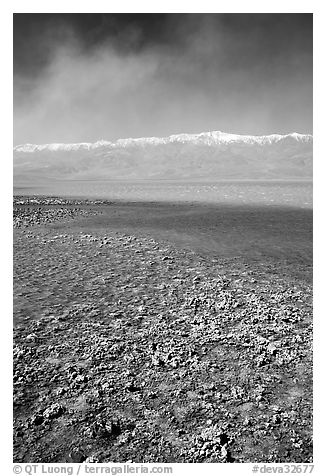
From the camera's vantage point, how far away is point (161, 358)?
732 centimetres

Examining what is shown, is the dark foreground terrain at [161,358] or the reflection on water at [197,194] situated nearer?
the dark foreground terrain at [161,358]

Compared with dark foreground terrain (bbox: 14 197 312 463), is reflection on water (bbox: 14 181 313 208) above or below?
above

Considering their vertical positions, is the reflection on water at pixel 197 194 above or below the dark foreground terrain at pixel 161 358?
above

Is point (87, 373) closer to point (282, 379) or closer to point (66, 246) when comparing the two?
point (282, 379)

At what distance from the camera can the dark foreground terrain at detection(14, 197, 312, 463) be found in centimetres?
519

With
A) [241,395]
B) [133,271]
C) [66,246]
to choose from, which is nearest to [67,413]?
[241,395]

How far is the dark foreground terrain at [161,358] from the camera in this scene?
17.0 ft

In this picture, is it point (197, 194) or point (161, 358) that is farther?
point (197, 194)

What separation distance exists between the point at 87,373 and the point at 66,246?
482 inches

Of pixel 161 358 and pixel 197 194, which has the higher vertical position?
pixel 197 194

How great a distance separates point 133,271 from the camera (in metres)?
14.0

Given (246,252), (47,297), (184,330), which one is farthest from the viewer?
(246,252)

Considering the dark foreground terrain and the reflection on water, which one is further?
the reflection on water

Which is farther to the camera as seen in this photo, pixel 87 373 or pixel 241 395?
pixel 87 373
